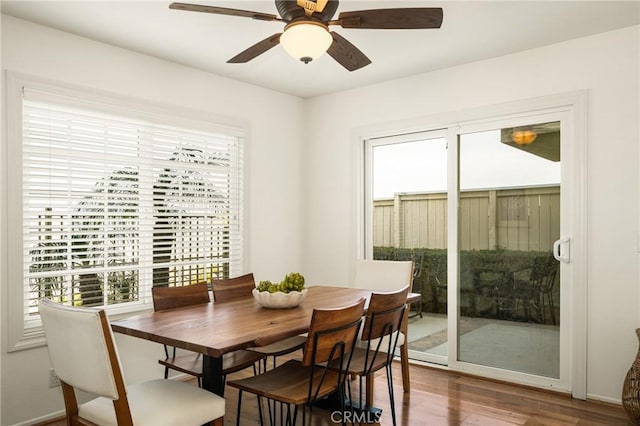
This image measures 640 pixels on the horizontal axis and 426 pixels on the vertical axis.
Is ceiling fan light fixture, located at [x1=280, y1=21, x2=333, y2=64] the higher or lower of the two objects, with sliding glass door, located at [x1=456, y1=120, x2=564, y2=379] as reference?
higher

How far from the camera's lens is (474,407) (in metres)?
3.22

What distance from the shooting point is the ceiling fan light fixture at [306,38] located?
2.23 m

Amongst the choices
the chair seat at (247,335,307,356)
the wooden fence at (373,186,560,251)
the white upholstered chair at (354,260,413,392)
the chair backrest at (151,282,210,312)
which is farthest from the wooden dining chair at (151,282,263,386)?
the wooden fence at (373,186,560,251)

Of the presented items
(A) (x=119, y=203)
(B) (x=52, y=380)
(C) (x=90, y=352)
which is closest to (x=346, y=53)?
(C) (x=90, y=352)

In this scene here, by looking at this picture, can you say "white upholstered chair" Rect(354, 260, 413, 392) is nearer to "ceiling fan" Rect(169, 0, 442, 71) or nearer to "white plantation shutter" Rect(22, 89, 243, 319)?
"white plantation shutter" Rect(22, 89, 243, 319)

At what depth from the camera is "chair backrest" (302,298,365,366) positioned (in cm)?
207

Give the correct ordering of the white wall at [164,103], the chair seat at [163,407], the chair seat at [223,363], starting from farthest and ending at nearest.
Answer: the white wall at [164,103], the chair seat at [223,363], the chair seat at [163,407]

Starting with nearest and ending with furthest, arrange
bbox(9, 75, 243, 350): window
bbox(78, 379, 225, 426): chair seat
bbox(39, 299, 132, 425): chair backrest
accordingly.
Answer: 1. bbox(39, 299, 132, 425): chair backrest
2. bbox(78, 379, 225, 426): chair seat
3. bbox(9, 75, 243, 350): window

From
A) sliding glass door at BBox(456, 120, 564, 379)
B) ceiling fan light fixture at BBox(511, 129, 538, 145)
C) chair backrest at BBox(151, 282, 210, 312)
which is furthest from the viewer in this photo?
ceiling fan light fixture at BBox(511, 129, 538, 145)

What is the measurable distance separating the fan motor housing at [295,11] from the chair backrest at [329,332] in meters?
1.39

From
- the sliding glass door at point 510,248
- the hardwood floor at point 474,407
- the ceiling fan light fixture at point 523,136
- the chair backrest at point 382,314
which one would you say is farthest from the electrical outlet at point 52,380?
Answer: the ceiling fan light fixture at point 523,136

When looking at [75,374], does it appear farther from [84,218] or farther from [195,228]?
[195,228]

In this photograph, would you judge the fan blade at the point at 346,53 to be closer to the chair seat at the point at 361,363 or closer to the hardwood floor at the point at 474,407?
the chair seat at the point at 361,363

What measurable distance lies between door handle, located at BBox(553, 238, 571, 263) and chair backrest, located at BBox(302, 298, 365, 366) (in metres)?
1.99
